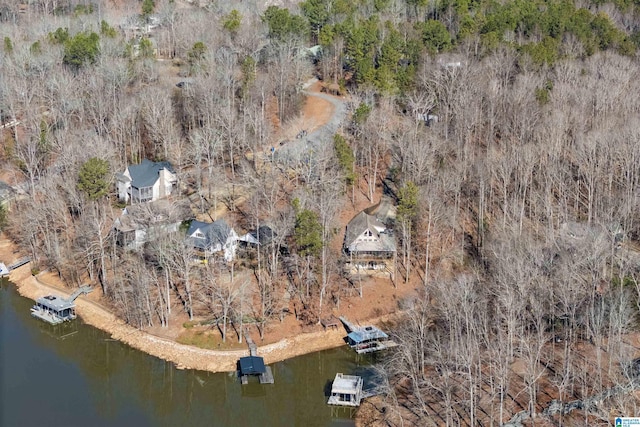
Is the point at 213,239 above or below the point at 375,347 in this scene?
above

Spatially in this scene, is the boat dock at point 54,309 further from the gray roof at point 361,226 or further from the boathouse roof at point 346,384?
the gray roof at point 361,226

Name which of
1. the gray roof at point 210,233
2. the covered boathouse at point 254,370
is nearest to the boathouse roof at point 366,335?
the covered boathouse at point 254,370

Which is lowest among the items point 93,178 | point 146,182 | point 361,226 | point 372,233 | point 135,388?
point 135,388

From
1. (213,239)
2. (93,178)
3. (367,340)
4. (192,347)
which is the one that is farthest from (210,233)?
(367,340)

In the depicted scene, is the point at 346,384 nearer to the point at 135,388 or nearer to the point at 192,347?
the point at 192,347

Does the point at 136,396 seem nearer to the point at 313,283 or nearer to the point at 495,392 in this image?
the point at 313,283

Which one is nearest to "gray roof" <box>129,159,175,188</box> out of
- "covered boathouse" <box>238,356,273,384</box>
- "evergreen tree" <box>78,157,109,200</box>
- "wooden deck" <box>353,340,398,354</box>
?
"evergreen tree" <box>78,157,109,200</box>

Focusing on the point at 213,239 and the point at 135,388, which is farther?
the point at 213,239

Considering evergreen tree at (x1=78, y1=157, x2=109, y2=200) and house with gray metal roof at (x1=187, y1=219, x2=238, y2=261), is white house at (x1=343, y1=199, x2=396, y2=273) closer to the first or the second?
house with gray metal roof at (x1=187, y1=219, x2=238, y2=261)

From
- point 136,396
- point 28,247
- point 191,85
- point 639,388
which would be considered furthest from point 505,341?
point 191,85
